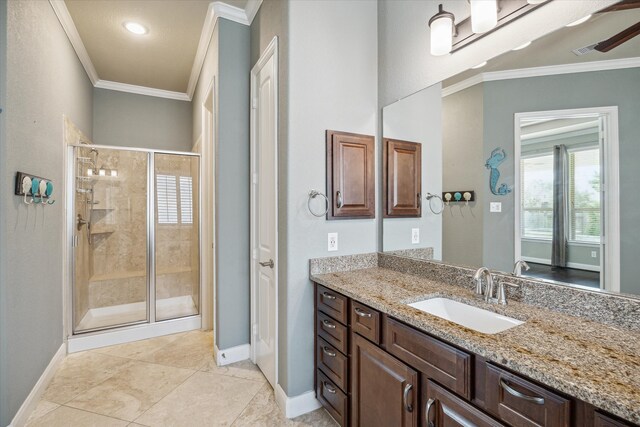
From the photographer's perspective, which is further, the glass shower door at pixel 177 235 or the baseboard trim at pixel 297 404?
the glass shower door at pixel 177 235

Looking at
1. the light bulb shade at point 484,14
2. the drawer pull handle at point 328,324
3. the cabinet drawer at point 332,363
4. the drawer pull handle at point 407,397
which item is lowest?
the cabinet drawer at point 332,363

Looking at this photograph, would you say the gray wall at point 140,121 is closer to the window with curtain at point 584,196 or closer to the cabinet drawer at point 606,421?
the window with curtain at point 584,196

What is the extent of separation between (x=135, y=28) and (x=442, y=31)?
2.77 metres

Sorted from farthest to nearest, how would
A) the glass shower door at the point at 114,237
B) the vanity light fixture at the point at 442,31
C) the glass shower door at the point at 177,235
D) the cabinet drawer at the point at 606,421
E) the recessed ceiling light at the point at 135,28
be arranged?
the glass shower door at the point at 177,235 → the glass shower door at the point at 114,237 → the recessed ceiling light at the point at 135,28 → the vanity light fixture at the point at 442,31 → the cabinet drawer at the point at 606,421

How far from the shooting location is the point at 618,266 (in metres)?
1.14

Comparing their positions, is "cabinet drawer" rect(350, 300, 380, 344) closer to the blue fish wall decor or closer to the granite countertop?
the granite countertop

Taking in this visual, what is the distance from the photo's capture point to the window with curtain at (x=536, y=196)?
1324mm

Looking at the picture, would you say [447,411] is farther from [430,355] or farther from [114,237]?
[114,237]

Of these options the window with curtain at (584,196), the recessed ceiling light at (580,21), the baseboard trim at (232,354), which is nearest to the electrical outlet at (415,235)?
the window with curtain at (584,196)

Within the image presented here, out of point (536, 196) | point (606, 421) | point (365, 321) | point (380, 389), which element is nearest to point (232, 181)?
point (365, 321)

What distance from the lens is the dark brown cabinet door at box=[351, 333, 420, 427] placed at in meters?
1.21

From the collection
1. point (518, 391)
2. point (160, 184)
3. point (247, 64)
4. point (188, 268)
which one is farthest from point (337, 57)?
point (188, 268)

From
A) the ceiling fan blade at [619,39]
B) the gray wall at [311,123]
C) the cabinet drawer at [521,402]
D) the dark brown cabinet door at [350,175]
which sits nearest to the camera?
the cabinet drawer at [521,402]

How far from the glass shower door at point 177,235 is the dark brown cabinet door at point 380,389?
2.44m
